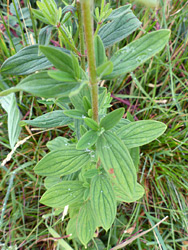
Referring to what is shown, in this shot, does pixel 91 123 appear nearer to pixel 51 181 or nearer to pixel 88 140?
pixel 88 140

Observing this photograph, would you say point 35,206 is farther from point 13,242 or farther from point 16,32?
point 16,32

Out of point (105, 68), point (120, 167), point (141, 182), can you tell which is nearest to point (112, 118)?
point (120, 167)

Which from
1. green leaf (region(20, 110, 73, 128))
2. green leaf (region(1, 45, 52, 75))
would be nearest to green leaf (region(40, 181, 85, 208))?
green leaf (region(20, 110, 73, 128))

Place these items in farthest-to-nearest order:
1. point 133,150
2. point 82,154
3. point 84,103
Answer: point 133,150 < point 82,154 < point 84,103

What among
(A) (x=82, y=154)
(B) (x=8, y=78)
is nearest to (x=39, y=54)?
(A) (x=82, y=154)

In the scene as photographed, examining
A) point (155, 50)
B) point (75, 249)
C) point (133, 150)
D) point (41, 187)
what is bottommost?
point (75, 249)

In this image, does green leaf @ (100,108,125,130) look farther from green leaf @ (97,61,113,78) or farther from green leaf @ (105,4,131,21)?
green leaf @ (105,4,131,21)
